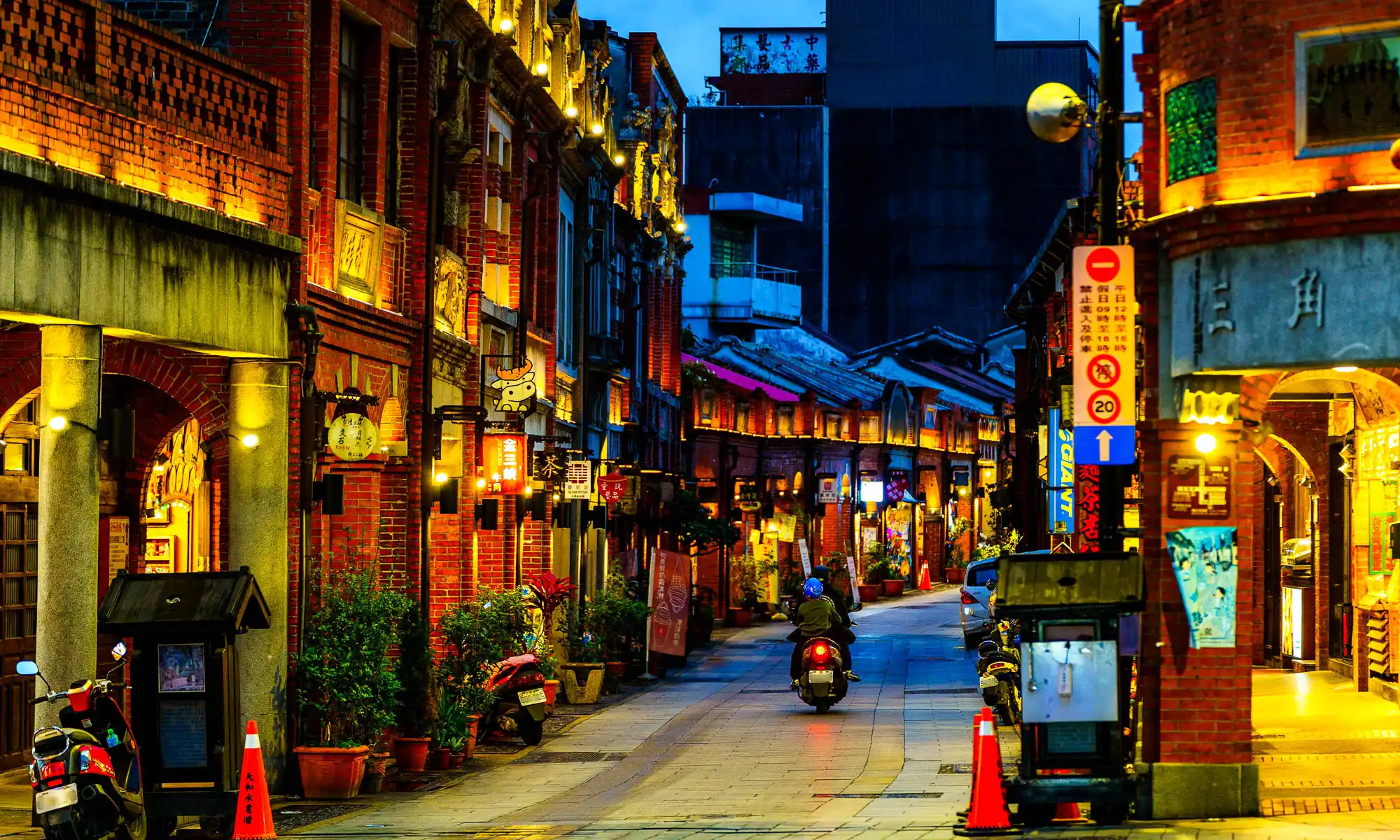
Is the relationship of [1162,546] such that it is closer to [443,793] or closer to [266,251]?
[443,793]

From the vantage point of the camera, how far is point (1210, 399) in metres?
15.5

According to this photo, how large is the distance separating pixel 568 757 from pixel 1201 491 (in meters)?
9.35

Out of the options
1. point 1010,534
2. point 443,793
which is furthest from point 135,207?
point 1010,534

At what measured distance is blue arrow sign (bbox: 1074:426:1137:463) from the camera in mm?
15562

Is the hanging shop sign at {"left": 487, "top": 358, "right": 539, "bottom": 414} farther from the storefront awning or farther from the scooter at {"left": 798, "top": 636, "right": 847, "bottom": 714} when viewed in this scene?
the storefront awning

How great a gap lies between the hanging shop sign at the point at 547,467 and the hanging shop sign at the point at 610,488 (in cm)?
450

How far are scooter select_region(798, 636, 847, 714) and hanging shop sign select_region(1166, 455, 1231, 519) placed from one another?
12304 millimetres

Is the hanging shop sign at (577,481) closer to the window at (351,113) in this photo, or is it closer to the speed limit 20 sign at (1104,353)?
the window at (351,113)

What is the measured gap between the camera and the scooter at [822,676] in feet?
89.7

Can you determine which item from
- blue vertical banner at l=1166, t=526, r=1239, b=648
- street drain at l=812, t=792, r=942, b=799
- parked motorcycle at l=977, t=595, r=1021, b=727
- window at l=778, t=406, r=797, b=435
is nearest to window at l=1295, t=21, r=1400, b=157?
blue vertical banner at l=1166, t=526, r=1239, b=648

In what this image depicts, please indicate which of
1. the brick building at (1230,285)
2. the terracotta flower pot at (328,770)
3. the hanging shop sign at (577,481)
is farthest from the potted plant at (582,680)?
the brick building at (1230,285)

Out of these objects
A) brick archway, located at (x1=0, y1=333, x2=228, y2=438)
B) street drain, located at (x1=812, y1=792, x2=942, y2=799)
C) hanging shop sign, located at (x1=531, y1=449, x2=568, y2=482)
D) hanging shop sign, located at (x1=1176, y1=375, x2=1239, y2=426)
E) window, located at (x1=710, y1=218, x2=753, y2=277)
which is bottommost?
street drain, located at (x1=812, y1=792, x2=942, y2=799)

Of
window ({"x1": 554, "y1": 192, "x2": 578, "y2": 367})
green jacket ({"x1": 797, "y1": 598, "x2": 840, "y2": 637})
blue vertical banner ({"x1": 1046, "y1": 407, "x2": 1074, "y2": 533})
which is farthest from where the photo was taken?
window ({"x1": 554, "y1": 192, "x2": 578, "y2": 367})

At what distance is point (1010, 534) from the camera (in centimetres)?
4984
